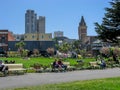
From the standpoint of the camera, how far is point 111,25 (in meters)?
19.8

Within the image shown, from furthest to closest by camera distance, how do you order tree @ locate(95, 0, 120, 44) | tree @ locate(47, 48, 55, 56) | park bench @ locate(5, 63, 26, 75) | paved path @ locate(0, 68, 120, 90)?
1. tree @ locate(47, 48, 55, 56)
2. park bench @ locate(5, 63, 26, 75)
3. paved path @ locate(0, 68, 120, 90)
4. tree @ locate(95, 0, 120, 44)

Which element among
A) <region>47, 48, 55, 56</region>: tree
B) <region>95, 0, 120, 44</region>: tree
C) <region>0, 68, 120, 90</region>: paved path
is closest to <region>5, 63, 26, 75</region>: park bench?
<region>0, 68, 120, 90</region>: paved path

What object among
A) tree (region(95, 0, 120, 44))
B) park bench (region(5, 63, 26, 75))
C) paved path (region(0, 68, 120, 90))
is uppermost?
tree (region(95, 0, 120, 44))

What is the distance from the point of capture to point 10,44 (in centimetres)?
13375

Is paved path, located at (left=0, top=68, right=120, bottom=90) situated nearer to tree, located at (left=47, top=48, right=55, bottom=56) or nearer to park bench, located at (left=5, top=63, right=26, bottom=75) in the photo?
park bench, located at (left=5, top=63, right=26, bottom=75)

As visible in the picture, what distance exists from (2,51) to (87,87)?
114882mm

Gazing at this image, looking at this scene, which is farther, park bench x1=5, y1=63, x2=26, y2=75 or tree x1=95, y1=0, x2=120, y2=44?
park bench x1=5, y1=63, x2=26, y2=75

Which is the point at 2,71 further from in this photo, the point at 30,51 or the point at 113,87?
the point at 30,51

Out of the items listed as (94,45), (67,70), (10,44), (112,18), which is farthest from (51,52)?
(112,18)

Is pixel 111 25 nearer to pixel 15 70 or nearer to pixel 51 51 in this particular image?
pixel 15 70

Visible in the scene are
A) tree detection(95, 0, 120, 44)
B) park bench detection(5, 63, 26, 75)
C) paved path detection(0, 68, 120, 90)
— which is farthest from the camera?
park bench detection(5, 63, 26, 75)

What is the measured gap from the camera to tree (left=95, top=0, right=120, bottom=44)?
63.5ft

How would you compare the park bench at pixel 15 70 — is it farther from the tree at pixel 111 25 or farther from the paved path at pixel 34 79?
the tree at pixel 111 25

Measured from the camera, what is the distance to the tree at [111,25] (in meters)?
19.3
